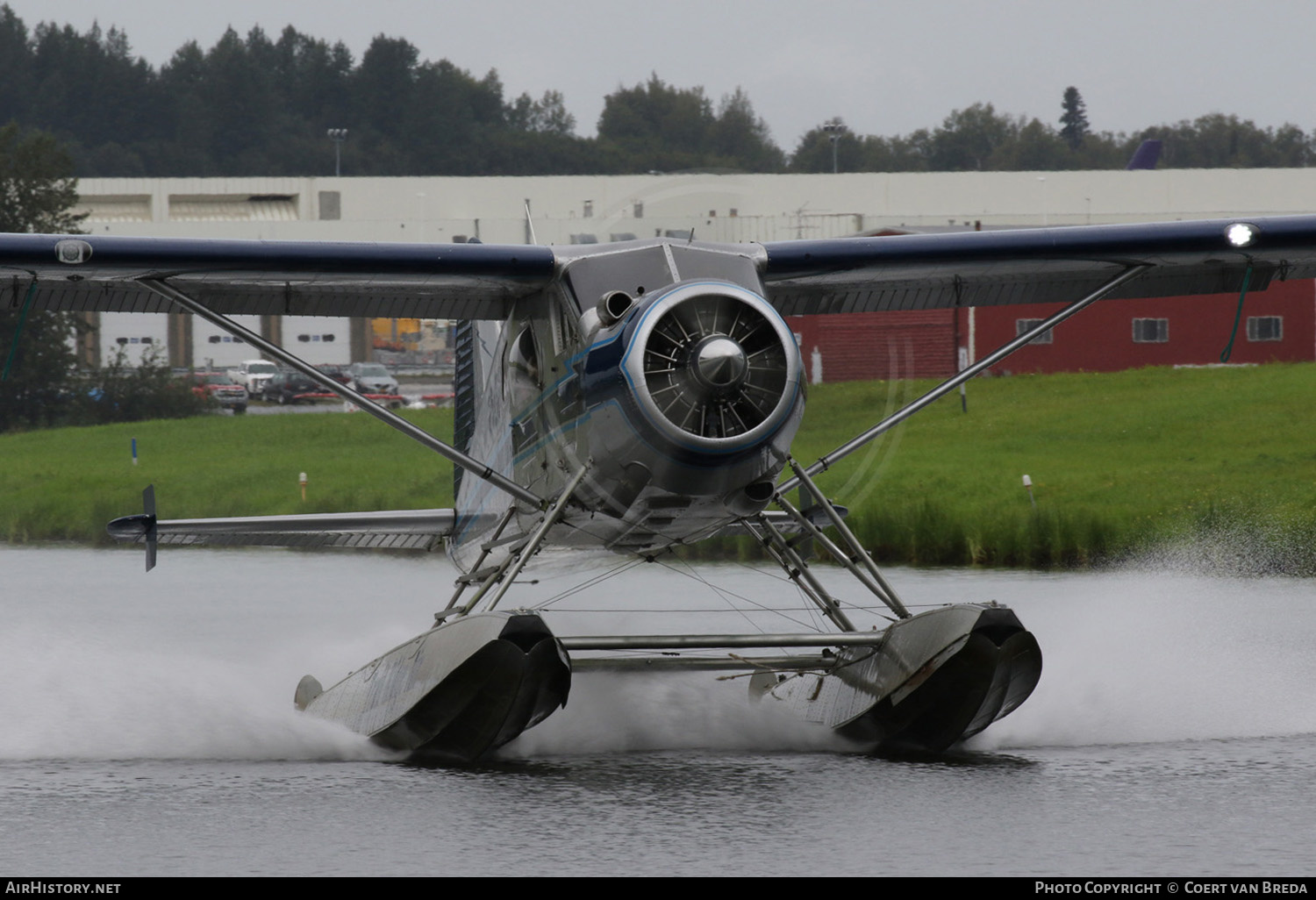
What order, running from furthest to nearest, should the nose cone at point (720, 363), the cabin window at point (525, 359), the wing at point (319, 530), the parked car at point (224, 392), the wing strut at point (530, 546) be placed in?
the parked car at point (224, 392), the wing at point (319, 530), the cabin window at point (525, 359), the wing strut at point (530, 546), the nose cone at point (720, 363)

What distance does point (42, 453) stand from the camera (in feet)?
121

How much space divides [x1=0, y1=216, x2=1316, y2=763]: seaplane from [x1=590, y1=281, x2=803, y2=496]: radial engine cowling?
0.01 m

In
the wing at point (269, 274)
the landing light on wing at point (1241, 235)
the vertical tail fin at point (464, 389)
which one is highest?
the landing light on wing at point (1241, 235)

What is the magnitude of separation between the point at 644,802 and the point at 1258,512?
1521cm

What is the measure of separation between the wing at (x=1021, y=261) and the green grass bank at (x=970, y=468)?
6.48m

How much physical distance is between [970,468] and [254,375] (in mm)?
30347

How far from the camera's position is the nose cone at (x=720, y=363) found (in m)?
7.85

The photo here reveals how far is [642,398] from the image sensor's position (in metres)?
8.05

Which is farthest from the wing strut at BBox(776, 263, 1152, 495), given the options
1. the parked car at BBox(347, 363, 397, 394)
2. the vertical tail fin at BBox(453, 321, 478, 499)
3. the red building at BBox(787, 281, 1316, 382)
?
the parked car at BBox(347, 363, 397, 394)

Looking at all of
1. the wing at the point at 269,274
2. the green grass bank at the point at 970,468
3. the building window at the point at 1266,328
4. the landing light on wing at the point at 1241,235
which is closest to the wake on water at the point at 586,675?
the green grass bank at the point at 970,468

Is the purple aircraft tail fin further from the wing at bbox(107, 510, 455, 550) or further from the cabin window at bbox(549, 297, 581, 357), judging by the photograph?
the cabin window at bbox(549, 297, 581, 357)

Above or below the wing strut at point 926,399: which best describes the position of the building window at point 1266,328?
below

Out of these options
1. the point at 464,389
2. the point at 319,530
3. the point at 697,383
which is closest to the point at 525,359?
the point at 697,383

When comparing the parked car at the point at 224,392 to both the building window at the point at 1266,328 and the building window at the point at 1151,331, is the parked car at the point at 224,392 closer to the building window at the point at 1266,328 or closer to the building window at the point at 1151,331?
the building window at the point at 1151,331
